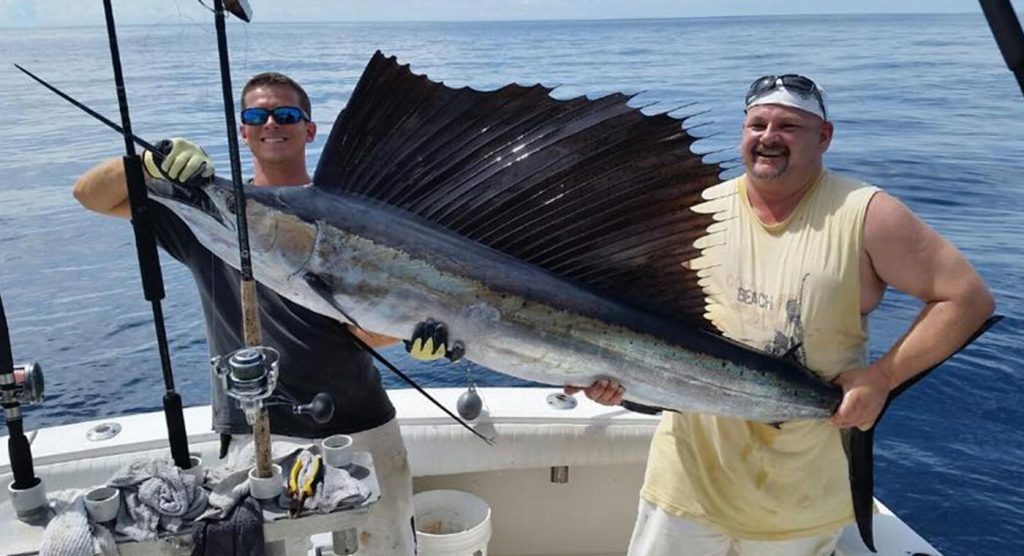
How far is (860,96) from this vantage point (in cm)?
1858

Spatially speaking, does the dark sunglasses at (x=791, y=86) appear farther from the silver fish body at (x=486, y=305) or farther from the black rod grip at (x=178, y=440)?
the black rod grip at (x=178, y=440)

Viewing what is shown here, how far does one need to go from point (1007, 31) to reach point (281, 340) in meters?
1.68

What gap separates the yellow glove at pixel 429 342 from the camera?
1.52 metres

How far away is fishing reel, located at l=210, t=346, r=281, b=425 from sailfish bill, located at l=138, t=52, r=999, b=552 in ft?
0.44

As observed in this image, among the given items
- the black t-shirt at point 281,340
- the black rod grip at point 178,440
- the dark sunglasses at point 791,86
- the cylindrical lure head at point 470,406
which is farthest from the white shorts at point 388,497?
the dark sunglasses at point 791,86

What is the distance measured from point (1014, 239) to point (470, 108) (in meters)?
8.12

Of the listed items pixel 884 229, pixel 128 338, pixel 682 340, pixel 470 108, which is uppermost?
pixel 470 108

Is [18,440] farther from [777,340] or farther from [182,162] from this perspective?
[777,340]

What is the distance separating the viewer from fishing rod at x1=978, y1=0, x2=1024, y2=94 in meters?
1.18

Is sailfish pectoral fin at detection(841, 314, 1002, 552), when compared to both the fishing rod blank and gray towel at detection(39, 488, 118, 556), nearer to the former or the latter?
the fishing rod blank

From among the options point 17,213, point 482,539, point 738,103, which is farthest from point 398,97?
point 738,103

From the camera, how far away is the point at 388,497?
2264mm

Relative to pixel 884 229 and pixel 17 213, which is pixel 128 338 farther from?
pixel 884 229

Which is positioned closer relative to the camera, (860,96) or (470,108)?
(470,108)
